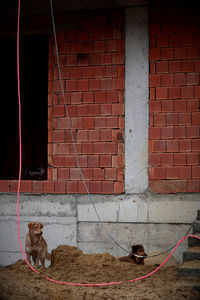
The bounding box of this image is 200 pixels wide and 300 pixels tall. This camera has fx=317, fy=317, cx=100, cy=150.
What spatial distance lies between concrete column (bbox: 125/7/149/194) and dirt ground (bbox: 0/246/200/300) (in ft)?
2.99

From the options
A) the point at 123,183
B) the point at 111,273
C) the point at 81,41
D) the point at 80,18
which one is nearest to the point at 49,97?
the point at 81,41

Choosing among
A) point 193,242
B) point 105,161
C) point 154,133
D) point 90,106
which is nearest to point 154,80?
point 154,133

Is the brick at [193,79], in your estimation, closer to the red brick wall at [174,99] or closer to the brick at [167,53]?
the red brick wall at [174,99]

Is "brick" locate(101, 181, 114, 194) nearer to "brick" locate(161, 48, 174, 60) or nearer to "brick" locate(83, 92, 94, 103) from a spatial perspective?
"brick" locate(83, 92, 94, 103)

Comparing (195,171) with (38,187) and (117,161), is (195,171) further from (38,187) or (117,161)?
(38,187)

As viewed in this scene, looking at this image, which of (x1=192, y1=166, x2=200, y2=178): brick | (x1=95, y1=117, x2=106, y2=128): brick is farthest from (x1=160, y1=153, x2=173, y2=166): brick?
(x1=95, y1=117, x2=106, y2=128): brick

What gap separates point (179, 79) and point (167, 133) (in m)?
0.67

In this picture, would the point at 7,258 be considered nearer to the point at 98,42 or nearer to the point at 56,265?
the point at 56,265

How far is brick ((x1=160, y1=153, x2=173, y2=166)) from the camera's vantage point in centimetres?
387

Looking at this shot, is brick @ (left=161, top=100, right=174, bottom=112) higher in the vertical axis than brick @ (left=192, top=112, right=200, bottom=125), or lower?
higher

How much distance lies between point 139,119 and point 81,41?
49.9 inches

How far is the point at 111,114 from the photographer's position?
3986 millimetres

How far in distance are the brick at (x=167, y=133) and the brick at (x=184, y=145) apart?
5.7 inches

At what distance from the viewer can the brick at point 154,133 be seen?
3.89m
